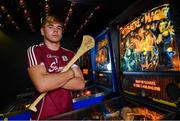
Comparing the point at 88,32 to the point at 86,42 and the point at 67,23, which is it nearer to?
the point at 67,23

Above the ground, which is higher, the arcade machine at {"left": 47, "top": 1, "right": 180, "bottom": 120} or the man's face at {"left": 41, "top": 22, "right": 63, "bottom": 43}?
the man's face at {"left": 41, "top": 22, "right": 63, "bottom": 43}

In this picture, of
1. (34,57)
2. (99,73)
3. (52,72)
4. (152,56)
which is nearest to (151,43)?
(152,56)

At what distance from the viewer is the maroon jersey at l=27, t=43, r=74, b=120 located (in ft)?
4.81

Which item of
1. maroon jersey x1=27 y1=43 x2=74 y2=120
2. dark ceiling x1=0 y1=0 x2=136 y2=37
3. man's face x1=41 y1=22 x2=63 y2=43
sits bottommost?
maroon jersey x1=27 y1=43 x2=74 y2=120

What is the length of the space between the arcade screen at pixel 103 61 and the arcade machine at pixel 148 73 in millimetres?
369

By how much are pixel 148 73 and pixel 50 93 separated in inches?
33.0

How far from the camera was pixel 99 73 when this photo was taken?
3.25 meters

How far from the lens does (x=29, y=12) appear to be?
13.3 feet

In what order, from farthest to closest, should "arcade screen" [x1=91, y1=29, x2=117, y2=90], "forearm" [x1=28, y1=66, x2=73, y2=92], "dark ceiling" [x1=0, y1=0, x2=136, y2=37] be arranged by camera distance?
"dark ceiling" [x1=0, y1=0, x2=136, y2=37] < "arcade screen" [x1=91, y1=29, x2=117, y2=90] < "forearm" [x1=28, y1=66, x2=73, y2=92]

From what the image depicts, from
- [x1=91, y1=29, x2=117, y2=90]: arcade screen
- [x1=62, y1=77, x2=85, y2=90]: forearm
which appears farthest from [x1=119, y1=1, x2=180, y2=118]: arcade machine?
[x1=62, y1=77, x2=85, y2=90]: forearm

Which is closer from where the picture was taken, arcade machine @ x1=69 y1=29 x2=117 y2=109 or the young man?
the young man

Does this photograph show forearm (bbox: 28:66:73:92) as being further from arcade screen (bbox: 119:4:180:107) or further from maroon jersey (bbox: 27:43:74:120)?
arcade screen (bbox: 119:4:180:107)

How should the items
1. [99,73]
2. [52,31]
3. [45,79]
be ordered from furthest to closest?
1. [99,73]
2. [52,31]
3. [45,79]

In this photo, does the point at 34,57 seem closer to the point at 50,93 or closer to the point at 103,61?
the point at 50,93
